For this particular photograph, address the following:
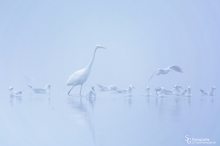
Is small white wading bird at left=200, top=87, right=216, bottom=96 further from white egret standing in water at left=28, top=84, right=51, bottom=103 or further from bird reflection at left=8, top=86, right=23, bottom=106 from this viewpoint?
bird reflection at left=8, top=86, right=23, bottom=106

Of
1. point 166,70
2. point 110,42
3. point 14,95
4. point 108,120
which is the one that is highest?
point 110,42

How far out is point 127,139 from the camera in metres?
1.96

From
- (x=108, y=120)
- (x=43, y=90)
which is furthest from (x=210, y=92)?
(x=43, y=90)

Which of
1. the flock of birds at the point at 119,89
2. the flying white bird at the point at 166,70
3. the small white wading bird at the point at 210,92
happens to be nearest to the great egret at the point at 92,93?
the flock of birds at the point at 119,89

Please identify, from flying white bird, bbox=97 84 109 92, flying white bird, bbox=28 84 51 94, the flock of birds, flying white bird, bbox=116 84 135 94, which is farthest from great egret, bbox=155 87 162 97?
flying white bird, bbox=28 84 51 94

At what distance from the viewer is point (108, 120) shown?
1.98 meters

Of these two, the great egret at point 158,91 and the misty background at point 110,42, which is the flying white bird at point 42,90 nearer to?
the misty background at point 110,42

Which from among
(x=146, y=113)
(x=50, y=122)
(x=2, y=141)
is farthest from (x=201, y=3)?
(x=2, y=141)

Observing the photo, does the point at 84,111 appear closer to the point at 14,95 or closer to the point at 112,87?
the point at 112,87

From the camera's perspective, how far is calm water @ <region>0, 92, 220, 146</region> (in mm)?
1958

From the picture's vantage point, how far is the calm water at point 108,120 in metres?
1.96

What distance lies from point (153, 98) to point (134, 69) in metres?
0.16

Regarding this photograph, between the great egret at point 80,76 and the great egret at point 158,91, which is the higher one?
the great egret at point 80,76

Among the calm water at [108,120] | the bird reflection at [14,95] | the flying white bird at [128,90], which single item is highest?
the flying white bird at [128,90]
